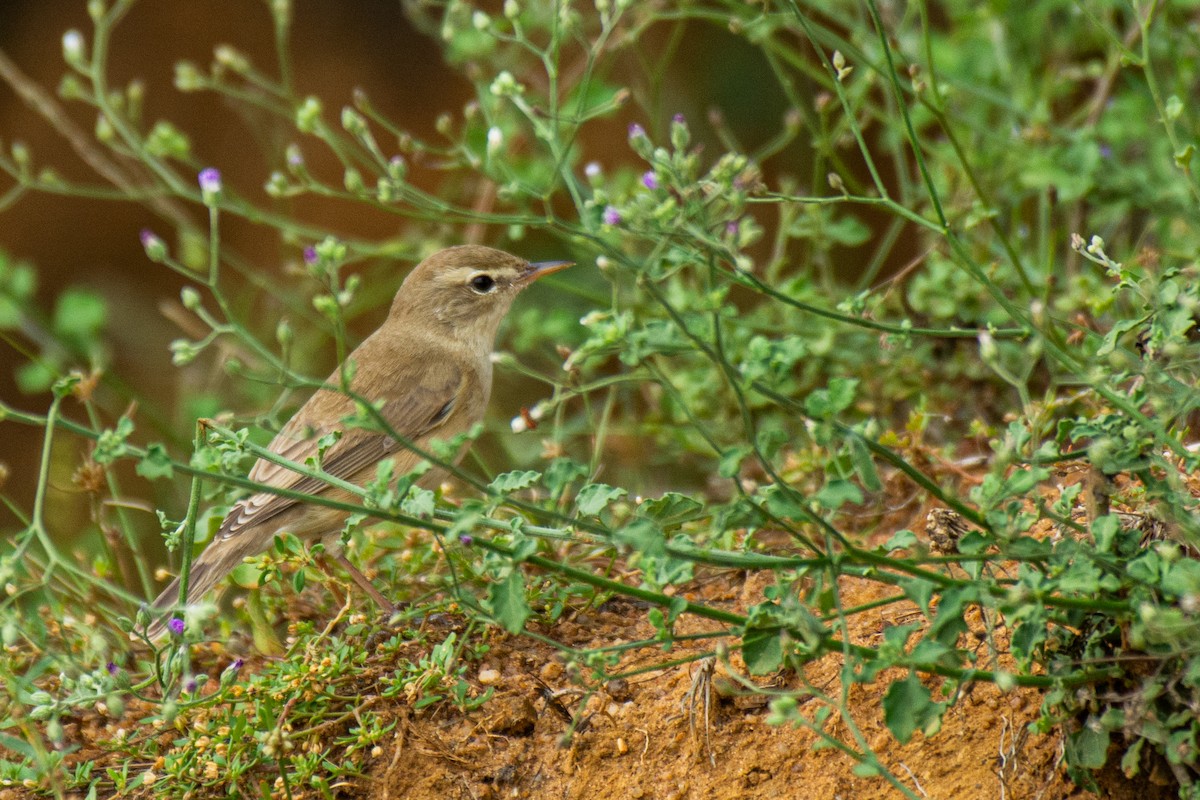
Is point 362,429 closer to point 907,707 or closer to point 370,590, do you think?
point 370,590

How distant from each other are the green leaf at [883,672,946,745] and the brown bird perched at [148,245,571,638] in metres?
2.24

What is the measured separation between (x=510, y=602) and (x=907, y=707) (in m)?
0.84

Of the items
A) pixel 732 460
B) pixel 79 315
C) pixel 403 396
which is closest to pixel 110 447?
pixel 732 460

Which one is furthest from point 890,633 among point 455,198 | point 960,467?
point 455,198

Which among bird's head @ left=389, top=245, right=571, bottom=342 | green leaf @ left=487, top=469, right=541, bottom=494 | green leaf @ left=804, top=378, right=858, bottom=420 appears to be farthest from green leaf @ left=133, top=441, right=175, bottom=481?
bird's head @ left=389, top=245, right=571, bottom=342

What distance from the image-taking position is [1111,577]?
9.23ft

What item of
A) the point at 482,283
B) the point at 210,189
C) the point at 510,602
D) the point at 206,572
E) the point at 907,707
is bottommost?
the point at 206,572

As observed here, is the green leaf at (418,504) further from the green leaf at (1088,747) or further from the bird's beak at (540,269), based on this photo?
the bird's beak at (540,269)

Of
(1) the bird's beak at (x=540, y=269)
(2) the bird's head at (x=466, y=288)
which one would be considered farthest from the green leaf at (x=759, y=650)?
(2) the bird's head at (x=466, y=288)

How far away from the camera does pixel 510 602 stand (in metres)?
2.92

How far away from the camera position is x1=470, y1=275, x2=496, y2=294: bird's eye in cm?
598

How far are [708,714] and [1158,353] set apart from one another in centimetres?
147

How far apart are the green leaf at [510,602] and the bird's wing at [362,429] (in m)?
2.20

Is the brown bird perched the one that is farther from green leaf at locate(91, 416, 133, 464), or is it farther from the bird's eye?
green leaf at locate(91, 416, 133, 464)
